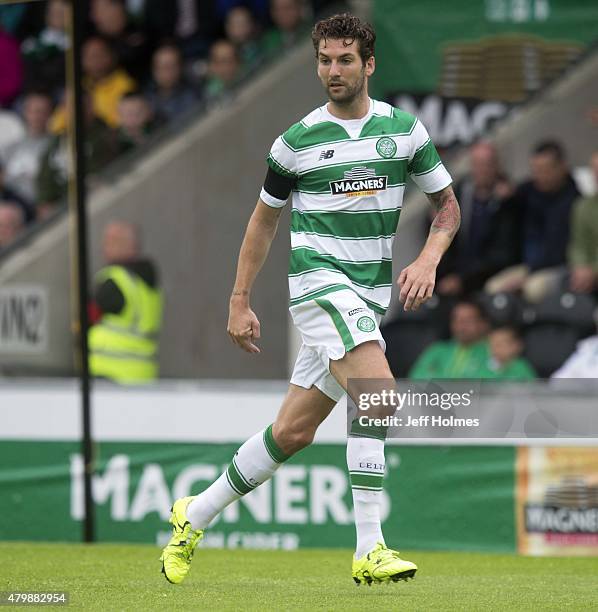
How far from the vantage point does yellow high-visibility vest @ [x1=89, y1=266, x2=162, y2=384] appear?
10.0 meters

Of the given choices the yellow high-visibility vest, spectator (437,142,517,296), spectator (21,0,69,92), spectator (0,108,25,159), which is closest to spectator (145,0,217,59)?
spectator (21,0,69,92)

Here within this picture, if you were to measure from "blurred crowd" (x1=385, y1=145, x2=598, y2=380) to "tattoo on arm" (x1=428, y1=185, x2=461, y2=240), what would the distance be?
342 centimetres

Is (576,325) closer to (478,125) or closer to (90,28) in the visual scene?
(478,125)

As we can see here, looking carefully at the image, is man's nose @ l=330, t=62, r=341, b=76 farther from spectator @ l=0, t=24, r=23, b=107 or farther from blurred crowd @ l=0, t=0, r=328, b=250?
spectator @ l=0, t=24, r=23, b=107

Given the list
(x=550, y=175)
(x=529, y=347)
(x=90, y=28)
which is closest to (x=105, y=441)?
(x=529, y=347)

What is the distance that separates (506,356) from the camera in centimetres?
952

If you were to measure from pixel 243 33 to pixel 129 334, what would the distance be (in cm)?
297

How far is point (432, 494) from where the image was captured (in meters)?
8.73

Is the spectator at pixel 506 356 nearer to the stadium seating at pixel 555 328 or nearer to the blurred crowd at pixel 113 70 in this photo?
the stadium seating at pixel 555 328

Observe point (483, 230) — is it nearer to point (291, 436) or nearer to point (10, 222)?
point (10, 222)

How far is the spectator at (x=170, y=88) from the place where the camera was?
12.2 m

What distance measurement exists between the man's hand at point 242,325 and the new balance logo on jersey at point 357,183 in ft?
1.90

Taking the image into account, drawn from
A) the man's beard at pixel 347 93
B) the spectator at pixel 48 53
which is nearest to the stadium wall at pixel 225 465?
the man's beard at pixel 347 93

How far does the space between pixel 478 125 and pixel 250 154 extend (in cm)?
168
